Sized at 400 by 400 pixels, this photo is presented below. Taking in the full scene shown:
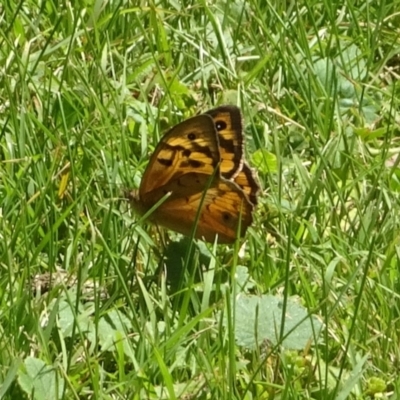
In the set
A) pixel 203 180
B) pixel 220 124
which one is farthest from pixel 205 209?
pixel 220 124

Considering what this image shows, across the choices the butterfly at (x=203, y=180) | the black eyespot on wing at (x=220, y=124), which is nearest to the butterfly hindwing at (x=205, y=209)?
the butterfly at (x=203, y=180)

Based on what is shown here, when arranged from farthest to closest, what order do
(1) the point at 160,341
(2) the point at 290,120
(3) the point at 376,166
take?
(2) the point at 290,120 < (3) the point at 376,166 < (1) the point at 160,341

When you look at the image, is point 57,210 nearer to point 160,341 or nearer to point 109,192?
point 109,192

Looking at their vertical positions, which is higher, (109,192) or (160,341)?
(109,192)

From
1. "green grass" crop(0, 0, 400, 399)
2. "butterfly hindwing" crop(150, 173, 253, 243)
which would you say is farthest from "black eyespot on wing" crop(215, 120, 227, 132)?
"green grass" crop(0, 0, 400, 399)

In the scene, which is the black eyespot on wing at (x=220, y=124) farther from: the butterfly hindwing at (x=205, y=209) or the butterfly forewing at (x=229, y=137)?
the butterfly hindwing at (x=205, y=209)

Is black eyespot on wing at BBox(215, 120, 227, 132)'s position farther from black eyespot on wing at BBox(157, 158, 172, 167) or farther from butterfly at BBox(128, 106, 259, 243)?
black eyespot on wing at BBox(157, 158, 172, 167)

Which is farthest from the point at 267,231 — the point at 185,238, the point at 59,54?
the point at 59,54

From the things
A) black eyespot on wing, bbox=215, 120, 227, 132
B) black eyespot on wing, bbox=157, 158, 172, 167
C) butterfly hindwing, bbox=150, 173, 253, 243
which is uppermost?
black eyespot on wing, bbox=215, 120, 227, 132
